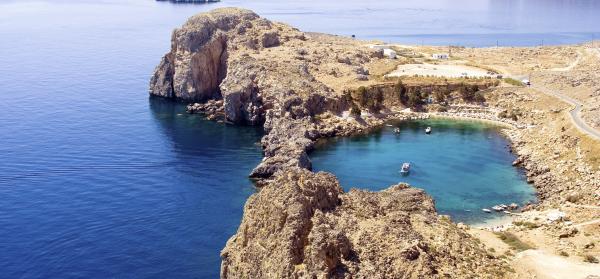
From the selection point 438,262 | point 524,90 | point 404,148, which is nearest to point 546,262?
point 438,262

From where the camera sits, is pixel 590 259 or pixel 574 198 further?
pixel 574 198

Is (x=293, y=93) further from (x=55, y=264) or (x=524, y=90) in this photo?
(x=55, y=264)

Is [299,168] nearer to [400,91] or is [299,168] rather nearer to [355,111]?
[355,111]

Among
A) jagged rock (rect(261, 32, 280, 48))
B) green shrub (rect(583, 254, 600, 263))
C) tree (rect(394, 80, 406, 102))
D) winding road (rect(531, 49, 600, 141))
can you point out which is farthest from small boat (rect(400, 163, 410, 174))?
jagged rock (rect(261, 32, 280, 48))

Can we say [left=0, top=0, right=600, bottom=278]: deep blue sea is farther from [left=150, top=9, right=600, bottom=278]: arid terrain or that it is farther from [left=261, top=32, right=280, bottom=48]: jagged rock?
[left=261, top=32, right=280, bottom=48]: jagged rock

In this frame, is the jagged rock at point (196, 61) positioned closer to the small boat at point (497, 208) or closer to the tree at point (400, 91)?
the tree at point (400, 91)

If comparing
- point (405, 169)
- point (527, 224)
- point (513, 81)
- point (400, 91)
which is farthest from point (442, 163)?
point (513, 81)

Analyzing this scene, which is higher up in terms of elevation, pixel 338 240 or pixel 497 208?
pixel 338 240
